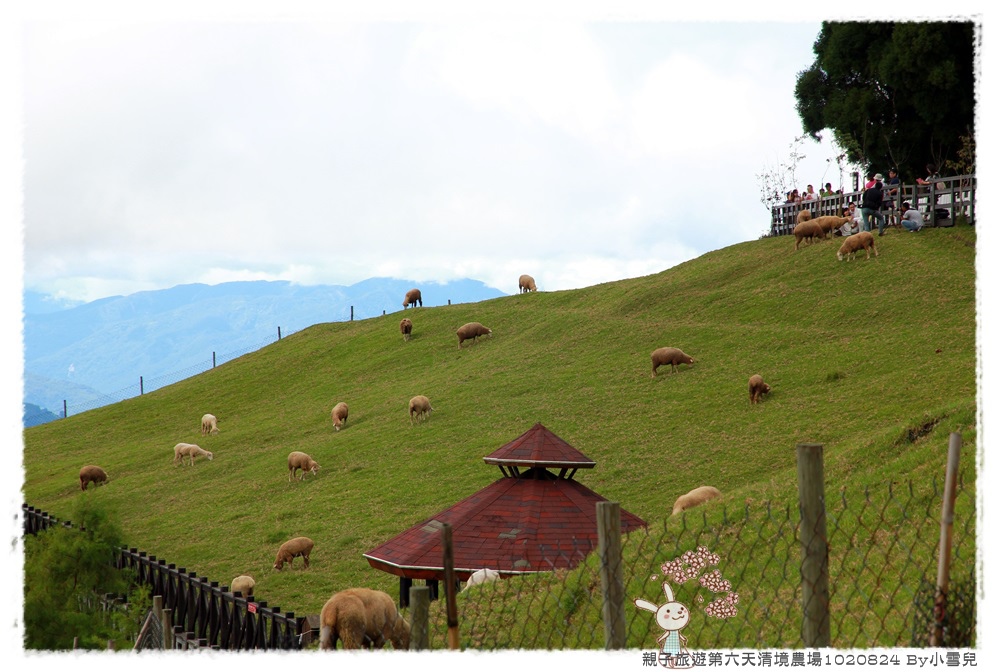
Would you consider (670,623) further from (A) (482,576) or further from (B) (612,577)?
(A) (482,576)

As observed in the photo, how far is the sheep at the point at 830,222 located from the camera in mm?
45594

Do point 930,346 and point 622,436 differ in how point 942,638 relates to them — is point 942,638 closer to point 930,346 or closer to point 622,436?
point 622,436

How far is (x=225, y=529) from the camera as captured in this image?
29062 mm

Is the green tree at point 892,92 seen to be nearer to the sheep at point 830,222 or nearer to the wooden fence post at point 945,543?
the sheep at point 830,222

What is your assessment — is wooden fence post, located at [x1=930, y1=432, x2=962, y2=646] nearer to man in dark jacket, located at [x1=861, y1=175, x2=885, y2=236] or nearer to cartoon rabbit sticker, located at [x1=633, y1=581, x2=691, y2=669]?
cartoon rabbit sticker, located at [x1=633, y1=581, x2=691, y2=669]

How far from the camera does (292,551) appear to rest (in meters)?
24.3

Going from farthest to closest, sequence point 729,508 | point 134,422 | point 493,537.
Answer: point 134,422 → point 493,537 → point 729,508

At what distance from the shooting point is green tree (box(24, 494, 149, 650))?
13656 mm

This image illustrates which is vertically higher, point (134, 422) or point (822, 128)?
point (822, 128)

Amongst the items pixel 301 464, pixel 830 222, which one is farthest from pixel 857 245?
pixel 301 464

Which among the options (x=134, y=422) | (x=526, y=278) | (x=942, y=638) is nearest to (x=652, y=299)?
(x=526, y=278)

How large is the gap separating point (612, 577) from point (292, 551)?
20213 millimetres

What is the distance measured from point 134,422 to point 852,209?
136ft

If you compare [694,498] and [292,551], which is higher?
[694,498]
